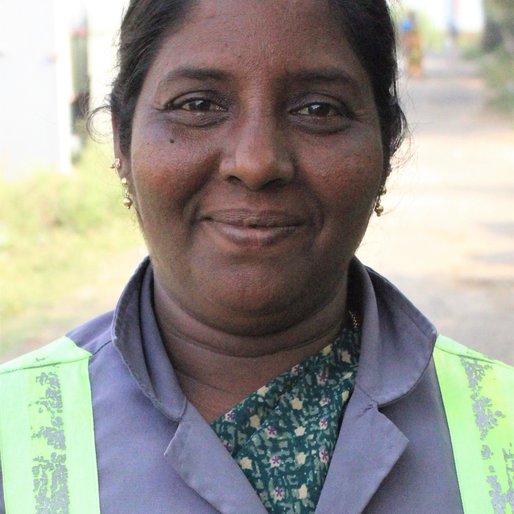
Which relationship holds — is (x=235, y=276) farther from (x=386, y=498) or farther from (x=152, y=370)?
(x=386, y=498)

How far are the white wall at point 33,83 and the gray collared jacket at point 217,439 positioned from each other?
8074mm

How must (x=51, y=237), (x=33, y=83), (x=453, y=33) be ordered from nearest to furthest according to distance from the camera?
(x=51, y=237) → (x=33, y=83) → (x=453, y=33)

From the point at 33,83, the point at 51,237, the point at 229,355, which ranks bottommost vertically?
the point at 229,355

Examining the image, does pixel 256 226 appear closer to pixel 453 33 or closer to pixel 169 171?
pixel 169 171

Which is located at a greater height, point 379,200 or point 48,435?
point 379,200

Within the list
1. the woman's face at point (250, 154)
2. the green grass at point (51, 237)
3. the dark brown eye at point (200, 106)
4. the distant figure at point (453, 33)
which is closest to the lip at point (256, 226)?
the woman's face at point (250, 154)

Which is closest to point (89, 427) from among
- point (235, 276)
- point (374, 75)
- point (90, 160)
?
point (235, 276)

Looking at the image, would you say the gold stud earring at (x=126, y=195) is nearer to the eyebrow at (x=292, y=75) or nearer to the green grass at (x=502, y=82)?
the eyebrow at (x=292, y=75)

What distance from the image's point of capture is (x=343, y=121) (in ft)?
5.86

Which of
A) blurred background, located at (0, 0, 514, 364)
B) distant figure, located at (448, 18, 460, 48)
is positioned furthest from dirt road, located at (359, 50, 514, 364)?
distant figure, located at (448, 18, 460, 48)

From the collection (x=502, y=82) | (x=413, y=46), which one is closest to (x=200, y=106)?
(x=502, y=82)

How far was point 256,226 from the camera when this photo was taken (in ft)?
5.58

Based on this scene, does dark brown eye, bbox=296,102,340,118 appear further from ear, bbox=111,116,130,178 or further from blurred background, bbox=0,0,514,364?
blurred background, bbox=0,0,514,364

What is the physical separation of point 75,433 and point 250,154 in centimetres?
54
